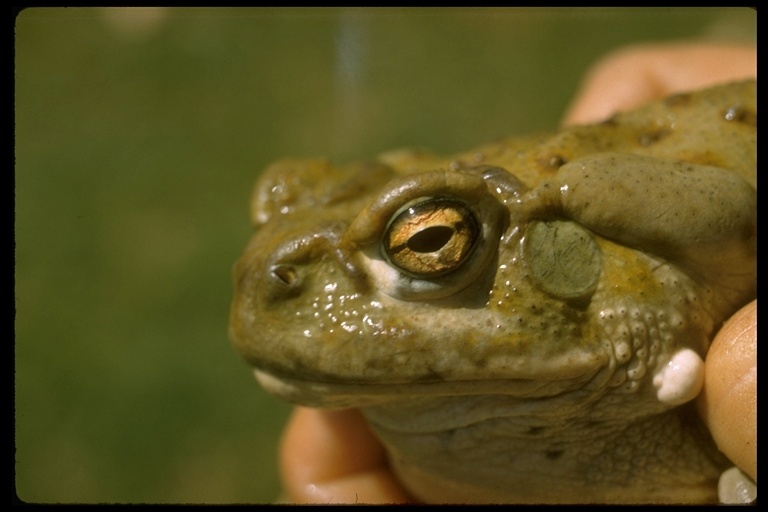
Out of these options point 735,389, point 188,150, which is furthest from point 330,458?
point 188,150

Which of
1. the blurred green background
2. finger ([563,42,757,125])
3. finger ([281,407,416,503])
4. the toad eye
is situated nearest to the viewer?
the toad eye

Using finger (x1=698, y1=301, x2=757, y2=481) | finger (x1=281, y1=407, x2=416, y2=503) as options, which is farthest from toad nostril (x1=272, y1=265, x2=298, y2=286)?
finger (x1=281, y1=407, x2=416, y2=503)

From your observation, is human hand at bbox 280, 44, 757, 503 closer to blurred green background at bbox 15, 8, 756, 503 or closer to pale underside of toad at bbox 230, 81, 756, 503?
pale underside of toad at bbox 230, 81, 756, 503

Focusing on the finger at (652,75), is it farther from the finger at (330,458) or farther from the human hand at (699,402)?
the finger at (330,458)

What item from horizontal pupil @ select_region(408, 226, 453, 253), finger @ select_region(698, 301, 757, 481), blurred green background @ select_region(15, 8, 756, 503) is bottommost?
blurred green background @ select_region(15, 8, 756, 503)

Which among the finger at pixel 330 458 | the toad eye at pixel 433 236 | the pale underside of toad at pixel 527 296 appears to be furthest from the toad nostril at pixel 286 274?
the finger at pixel 330 458

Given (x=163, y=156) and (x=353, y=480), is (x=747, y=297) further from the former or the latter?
(x=163, y=156)
